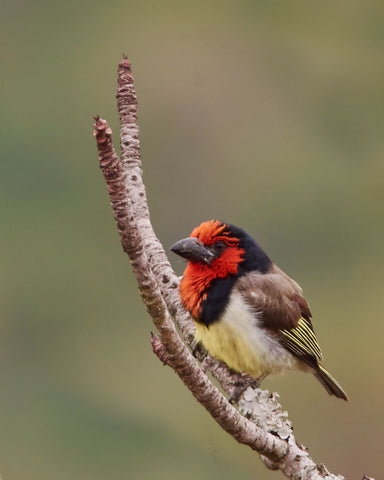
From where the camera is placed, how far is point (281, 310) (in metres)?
3.87

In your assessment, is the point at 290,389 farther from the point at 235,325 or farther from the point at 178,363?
the point at 178,363

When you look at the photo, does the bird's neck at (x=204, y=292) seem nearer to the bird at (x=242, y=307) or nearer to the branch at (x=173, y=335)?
the bird at (x=242, y=307)

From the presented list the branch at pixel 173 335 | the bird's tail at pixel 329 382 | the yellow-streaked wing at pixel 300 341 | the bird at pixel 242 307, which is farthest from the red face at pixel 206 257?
the bird's tail at pixel 329 382

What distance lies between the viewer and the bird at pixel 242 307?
3.65 metres

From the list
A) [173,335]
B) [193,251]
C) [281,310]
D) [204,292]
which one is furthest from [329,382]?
[173,335]

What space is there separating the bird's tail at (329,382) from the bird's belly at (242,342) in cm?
25

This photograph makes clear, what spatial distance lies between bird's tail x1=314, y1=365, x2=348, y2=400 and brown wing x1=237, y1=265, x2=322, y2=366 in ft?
0.29

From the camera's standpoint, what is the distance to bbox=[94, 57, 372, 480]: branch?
6.42ft

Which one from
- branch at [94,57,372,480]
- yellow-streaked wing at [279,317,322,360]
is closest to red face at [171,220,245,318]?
branch at [94,57,372,480]

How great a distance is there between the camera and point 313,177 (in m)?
11.4

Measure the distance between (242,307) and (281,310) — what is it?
24 centimetres

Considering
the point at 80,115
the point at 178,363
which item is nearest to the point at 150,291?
the point at 178,363

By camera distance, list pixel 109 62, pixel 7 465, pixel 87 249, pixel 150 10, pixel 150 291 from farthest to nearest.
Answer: pixel 150 10 → pixel 109 62 → pixel 87 249 → pixel 7 465 → pixel 150 291

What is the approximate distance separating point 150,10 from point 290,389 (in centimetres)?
812
